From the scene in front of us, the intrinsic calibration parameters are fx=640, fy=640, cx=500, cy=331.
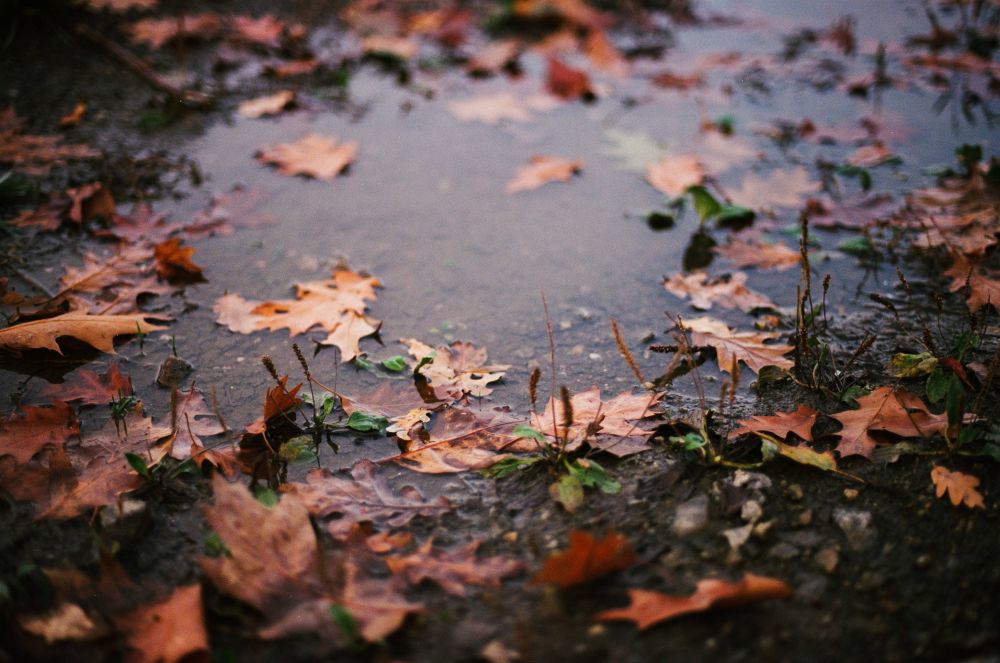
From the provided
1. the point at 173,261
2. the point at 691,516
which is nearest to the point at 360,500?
the point at 691,516

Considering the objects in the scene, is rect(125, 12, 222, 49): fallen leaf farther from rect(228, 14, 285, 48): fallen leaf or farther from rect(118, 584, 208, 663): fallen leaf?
rect(118, 584, 208, 663): fallen leaf

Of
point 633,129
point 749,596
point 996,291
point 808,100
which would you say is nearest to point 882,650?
point 749,596

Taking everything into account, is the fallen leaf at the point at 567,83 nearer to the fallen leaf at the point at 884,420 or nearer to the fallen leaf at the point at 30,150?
the fallen leaf at the point at 30,150

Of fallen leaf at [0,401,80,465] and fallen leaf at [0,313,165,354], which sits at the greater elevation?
fallen leaf at [0,313,165,354]

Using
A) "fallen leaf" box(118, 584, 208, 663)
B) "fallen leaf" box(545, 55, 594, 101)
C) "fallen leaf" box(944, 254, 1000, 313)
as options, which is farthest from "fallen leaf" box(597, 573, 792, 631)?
"fallen leaf" box(545, 55, 594, 101)

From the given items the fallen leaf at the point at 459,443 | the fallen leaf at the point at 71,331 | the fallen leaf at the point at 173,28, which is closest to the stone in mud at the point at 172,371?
the fallen leaf at the point at 71,331

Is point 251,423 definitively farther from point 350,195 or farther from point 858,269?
point 858,269
